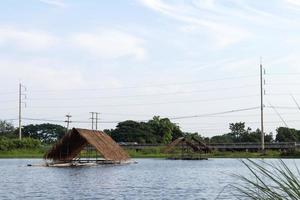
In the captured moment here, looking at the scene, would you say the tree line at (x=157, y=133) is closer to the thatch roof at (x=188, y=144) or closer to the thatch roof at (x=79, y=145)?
the thatch roof at (x=188, y=144)

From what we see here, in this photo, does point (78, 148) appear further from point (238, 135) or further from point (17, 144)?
point (238, 135)

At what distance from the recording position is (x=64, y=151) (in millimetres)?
54781

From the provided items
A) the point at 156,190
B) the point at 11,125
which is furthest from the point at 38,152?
the point at 156,190

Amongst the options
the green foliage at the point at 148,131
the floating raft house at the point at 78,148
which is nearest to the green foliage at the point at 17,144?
the floating raft house at the point at 78,148

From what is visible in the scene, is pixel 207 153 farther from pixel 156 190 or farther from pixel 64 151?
pixel 156 190

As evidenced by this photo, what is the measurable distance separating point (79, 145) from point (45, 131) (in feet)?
279

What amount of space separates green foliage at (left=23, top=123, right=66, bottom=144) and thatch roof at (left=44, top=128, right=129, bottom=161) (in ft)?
273

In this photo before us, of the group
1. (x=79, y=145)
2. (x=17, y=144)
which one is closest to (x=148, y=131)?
(x=17, y=144)

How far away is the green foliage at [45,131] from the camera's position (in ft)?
453

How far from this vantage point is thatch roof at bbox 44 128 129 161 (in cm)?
5139

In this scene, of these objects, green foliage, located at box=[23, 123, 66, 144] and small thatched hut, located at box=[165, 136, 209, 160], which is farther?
green foliage, located at box=[23, 123, 66, 144]

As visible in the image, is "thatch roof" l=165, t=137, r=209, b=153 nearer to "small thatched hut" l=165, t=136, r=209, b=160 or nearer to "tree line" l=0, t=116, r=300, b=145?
"small thatched hut" l=165, t=136, r=209, b=160

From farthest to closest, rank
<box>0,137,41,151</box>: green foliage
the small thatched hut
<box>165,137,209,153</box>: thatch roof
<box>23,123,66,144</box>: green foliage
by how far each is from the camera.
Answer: <box>23,123,66,144</box>: green foliage → <box>0,137,41,151</box>: green foliage → <box>165,137,209,153</box>: thatch roof → the small thatched hut

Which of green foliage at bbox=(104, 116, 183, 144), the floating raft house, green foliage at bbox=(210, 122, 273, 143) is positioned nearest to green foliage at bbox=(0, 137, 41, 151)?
the floating raft house
